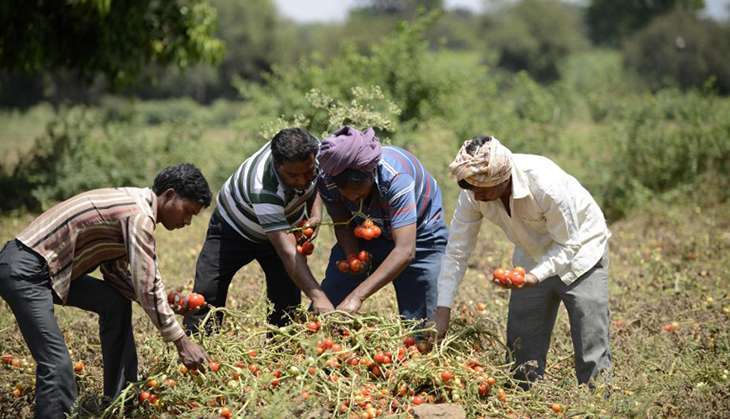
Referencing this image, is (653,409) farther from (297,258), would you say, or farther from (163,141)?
(163,141)

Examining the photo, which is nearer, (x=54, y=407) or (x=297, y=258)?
(x=54, y=407)

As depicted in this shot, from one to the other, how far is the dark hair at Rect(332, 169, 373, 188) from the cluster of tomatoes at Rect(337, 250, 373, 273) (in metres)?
0.54

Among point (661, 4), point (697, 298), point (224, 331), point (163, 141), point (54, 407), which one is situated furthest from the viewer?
point (661, 4)

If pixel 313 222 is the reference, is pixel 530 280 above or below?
below

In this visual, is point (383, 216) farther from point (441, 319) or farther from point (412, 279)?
point (441, 319)

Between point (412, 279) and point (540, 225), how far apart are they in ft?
2.98

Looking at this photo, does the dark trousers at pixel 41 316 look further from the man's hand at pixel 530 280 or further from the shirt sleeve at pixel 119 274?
the man's hand at pixel 530 280

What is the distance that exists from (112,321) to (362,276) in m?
1.44

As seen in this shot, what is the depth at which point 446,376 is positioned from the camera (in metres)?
4.06

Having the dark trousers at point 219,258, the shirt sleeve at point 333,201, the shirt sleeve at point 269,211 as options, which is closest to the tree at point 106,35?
the dark trousers at point 219,258

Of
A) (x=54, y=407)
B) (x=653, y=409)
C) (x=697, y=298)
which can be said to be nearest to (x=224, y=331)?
(x=54, y=407)

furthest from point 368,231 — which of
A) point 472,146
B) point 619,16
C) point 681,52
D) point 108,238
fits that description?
Answer: point 619,16

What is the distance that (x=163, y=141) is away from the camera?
1216 centimetres

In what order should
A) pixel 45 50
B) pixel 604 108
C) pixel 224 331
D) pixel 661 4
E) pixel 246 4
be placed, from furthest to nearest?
pixel 661 4 < pixel 246 4 < pixel 604 108 < pixel 45 50 < pixel 224 331
